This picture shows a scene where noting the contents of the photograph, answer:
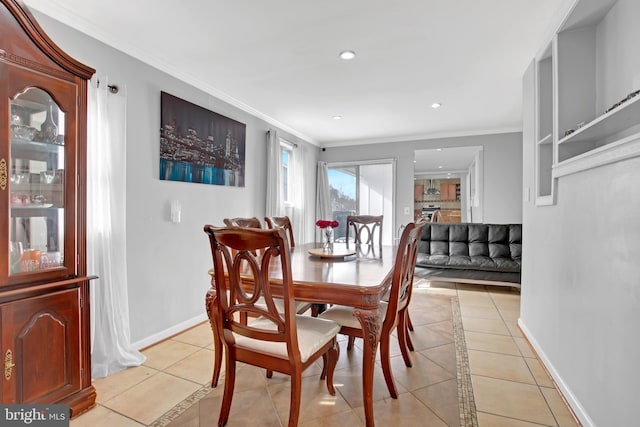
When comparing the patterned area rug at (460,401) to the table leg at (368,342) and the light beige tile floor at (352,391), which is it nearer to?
the light beige tile floor at (352,391)

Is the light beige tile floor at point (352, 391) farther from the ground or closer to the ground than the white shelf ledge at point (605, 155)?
closer to the ground

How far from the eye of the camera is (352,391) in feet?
6.41

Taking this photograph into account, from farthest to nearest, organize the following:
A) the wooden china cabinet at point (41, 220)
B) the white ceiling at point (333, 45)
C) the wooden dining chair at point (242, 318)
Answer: the white ceiling at point (333, 45), the wooden dining chair at point (242, 318), the wooden china cabinet at point (41, 220)

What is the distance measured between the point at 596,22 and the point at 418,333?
103 inches

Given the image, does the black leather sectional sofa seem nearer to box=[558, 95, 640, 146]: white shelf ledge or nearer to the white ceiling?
the white ceiling

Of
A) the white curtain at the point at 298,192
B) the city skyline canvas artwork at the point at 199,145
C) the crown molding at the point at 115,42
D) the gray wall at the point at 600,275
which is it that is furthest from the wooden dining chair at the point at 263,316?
the white curtain at the point at 298,192

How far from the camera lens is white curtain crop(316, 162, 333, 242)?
603 cm

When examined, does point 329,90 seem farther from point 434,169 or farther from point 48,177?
point 434,169

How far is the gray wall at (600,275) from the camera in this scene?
1.29 m

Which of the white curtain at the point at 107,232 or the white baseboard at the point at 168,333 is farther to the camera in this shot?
the white baseboard at the point at 168,333

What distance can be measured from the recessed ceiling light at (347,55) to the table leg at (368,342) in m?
2.08

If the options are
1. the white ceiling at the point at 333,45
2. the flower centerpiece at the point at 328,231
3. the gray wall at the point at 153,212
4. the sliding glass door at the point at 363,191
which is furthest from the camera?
the sliding glass door at the point at 363,191
